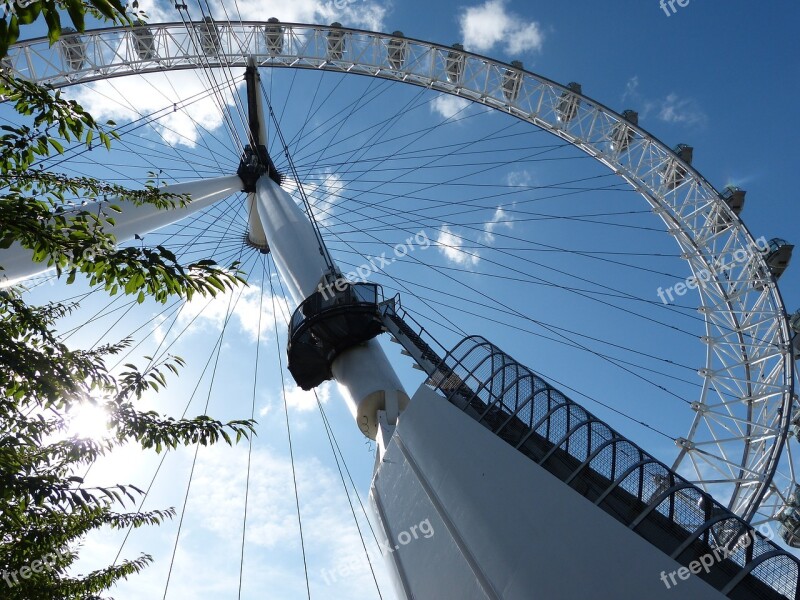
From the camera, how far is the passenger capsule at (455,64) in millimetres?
26508

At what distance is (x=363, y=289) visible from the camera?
14062mm

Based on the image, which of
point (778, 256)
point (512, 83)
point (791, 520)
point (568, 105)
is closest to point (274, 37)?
point (512, 83)

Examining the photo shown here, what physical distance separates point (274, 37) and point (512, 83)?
10.7 meters

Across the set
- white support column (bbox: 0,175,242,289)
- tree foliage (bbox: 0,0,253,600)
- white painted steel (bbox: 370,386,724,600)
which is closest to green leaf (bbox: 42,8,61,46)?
tree foliage (bbox: 0,0,253,600)

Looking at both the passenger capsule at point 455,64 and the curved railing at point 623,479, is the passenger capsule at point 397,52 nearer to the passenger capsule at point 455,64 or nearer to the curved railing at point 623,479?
the passenger capsule at point 455,64

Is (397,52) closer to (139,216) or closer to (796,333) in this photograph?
(139,216)

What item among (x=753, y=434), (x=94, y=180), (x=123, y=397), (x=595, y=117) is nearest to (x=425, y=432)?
(x=123, y=397)

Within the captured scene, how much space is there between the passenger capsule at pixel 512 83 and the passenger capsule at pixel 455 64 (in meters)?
1.97

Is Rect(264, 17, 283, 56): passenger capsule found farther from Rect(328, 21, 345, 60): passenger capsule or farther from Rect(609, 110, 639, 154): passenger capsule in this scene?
Rect(609, 110, 639, 154): passenger capsule

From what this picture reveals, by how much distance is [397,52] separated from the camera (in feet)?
87.7

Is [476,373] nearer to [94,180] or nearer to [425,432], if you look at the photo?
[425,432]

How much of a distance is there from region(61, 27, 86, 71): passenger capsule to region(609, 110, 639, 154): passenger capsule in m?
22.0

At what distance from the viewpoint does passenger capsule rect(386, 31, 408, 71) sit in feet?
87.3

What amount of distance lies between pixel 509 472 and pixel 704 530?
2.25 metres
